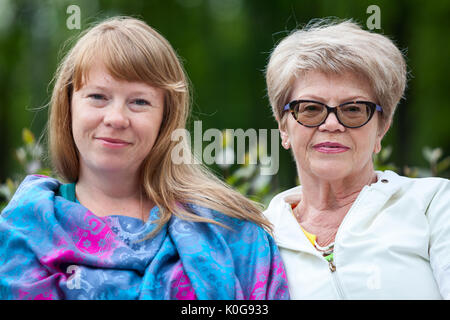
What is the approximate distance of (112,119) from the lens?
263cm

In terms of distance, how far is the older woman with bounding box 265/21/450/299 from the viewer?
2.66 m

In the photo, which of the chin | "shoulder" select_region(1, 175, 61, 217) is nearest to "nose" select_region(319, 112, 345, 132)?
the chin

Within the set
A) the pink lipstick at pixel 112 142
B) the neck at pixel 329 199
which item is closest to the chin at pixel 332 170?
the neck at pixel 329 199

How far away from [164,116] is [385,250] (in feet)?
4.08

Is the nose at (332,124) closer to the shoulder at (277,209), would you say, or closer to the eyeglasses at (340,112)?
the eyeglasses at (340,112)

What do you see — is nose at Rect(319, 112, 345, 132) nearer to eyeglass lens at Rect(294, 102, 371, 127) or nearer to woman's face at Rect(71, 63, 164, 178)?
eyeglass lens at Rect(294, 102, 371, 127)

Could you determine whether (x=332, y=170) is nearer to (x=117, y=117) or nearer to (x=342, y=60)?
(x=342, y=60)

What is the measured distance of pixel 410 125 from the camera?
39.2 ft

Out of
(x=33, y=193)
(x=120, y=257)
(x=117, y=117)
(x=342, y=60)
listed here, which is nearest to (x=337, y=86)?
(x=342, y=60)

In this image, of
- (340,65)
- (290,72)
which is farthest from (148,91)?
(340,65)

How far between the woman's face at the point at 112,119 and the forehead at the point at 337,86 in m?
0.76

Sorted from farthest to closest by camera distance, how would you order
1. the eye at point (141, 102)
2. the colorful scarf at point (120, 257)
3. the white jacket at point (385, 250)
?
the eye at point (141, 102) < the white jacket at point (385, 250) < the colorful scarf at point (120, 257)

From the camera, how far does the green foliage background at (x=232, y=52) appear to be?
11.8 meters
